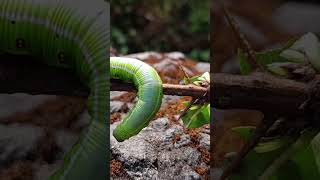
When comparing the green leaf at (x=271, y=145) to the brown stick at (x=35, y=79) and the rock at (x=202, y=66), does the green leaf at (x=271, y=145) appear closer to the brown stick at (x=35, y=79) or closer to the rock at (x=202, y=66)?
the brown stick at (x=35, y=79)

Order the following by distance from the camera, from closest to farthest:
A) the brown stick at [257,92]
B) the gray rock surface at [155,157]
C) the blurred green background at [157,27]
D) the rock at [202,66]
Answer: the brown stick at [257,92]
the gray rock surface at [155,157]
the rock at [202,66]
the blurred green background at [157,27]

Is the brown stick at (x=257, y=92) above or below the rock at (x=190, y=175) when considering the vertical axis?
above

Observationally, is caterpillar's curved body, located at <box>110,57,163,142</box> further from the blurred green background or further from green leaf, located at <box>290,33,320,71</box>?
the blurred green background

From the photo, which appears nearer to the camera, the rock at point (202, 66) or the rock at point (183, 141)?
the rock at point (183, 141)

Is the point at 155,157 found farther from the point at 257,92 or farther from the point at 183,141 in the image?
the point at 257,92

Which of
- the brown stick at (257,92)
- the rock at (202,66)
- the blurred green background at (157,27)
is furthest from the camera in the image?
the blurred green background at (157,27)

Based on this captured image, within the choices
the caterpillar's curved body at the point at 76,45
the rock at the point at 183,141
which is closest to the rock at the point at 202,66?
the rock at the point at 183,141
